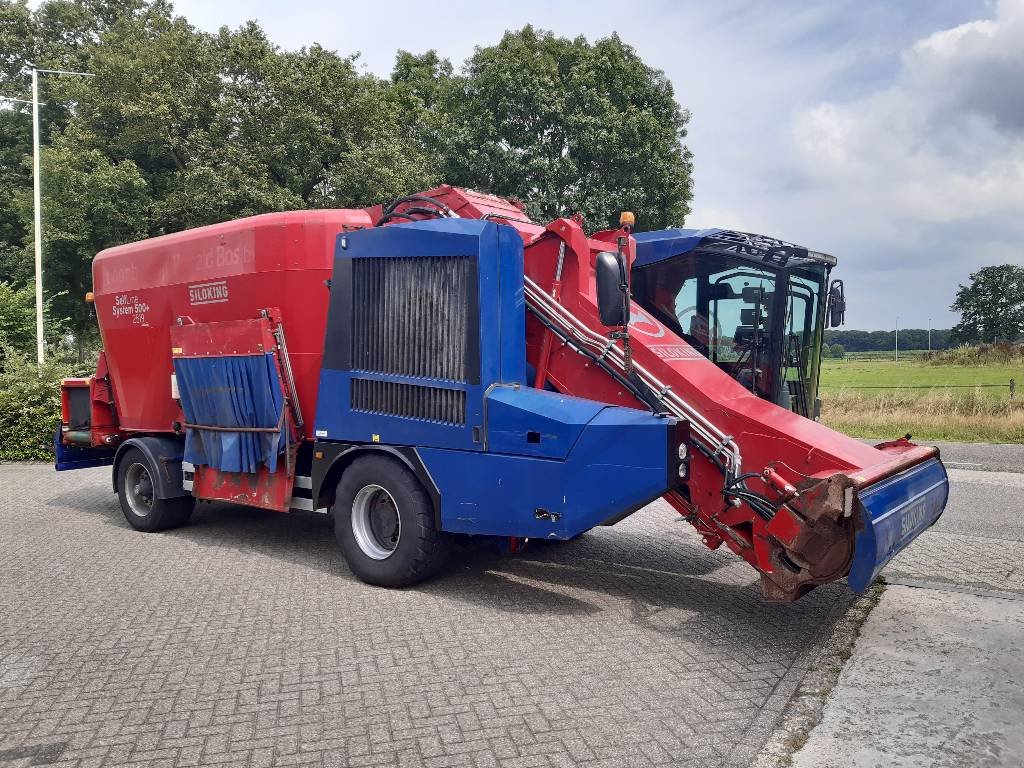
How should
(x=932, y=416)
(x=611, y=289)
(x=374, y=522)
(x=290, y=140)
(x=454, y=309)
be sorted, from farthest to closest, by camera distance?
(x=290, y=140), (x=932, y=416), (x=374, y=522), (x=454, y=309), (x=611, y=289)

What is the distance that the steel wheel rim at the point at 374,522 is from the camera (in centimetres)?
602

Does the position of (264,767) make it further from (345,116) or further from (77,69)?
(77,69)

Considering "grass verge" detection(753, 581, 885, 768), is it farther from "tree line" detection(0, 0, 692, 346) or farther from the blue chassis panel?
"tree line" detection(0, 0, 692, 346)

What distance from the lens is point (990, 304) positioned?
209ft

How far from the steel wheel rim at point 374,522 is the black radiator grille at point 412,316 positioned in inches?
37.6

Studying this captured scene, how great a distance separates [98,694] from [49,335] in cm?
2083

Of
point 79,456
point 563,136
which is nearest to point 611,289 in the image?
point 79,456

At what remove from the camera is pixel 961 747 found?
3510 millimetres

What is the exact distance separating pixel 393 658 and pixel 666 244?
3.64m

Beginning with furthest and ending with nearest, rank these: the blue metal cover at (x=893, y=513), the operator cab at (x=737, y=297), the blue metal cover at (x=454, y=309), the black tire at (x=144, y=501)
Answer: the black tire at (x=144, y=501) → the operator cab at (x=737, y=297) → the blue metal cover at (x=454, y=309) → the blue metal cover at (x=893, y=513)

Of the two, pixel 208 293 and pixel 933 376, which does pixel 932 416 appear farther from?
pixel 933 376

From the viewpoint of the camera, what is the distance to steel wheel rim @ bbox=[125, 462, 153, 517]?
8273mm

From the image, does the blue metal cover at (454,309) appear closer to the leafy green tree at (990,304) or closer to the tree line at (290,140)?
the tree line at (290,140)

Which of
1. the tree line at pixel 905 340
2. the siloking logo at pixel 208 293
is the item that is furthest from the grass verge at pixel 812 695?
the tree line at pixel 905 340
